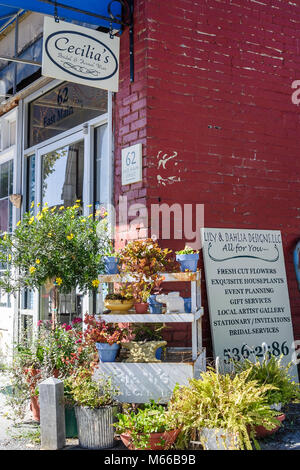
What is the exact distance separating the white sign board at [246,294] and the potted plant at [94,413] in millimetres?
1367

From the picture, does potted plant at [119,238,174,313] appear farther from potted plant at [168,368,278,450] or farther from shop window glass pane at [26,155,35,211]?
shop window glass pane at [26,155,35,211]

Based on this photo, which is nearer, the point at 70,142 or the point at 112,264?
the point at 112,264

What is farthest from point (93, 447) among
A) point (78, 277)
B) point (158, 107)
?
point (158, 107)

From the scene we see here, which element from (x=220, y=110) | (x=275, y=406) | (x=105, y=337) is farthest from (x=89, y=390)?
(x=220, y=110)

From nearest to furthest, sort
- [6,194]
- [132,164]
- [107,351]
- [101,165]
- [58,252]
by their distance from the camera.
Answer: [107,351]
[58,252]
[132,164]
[101,165]
[6,194]

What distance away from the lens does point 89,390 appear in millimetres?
3982

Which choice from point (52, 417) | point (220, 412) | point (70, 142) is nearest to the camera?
point (220, 412)

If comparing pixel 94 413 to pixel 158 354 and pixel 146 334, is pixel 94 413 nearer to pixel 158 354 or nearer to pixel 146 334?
pixel 158 354

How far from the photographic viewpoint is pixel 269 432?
3934 millimetres

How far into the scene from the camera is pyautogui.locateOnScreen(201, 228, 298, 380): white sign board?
5078mm

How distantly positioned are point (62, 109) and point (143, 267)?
3.23m

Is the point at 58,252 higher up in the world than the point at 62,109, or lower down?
lower down

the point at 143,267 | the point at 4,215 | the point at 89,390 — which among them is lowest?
the point at 89,390

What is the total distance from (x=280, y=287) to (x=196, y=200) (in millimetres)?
1250
